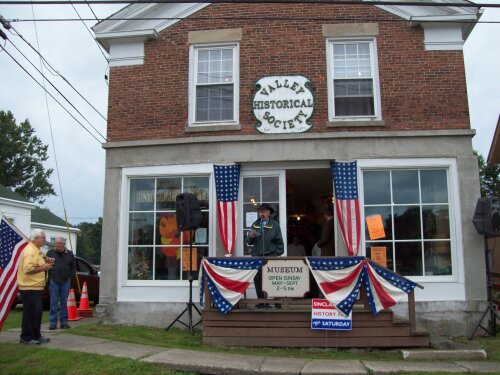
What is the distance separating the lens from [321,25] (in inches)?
426

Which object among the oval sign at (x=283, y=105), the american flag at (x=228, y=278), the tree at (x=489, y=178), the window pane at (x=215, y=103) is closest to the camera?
the american flag at (x=228, y=278)

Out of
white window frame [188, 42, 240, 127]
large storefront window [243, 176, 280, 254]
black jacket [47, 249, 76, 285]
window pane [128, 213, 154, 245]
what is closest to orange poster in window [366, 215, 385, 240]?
large storefront window [243, 176, 280, 254]

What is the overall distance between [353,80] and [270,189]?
2.91 metres

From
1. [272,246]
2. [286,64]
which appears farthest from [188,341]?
[286,64]

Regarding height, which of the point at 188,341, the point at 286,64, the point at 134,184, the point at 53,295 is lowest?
the point at 188,341

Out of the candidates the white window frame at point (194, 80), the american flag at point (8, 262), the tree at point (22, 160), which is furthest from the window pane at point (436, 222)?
the tree at point (22, 160)

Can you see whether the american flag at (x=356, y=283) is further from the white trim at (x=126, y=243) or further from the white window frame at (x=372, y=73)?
the white window frame at (x=372, y=73)

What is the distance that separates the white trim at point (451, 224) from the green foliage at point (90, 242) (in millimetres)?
73061

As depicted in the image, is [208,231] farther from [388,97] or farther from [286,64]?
[388,97]

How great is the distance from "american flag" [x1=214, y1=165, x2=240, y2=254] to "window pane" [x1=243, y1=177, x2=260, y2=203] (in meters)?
0.27

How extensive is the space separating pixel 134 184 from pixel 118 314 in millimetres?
2774

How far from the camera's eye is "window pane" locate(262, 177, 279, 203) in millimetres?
10648

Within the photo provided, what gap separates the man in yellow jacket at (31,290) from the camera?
8.41 meters

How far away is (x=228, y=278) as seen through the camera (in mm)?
8922
